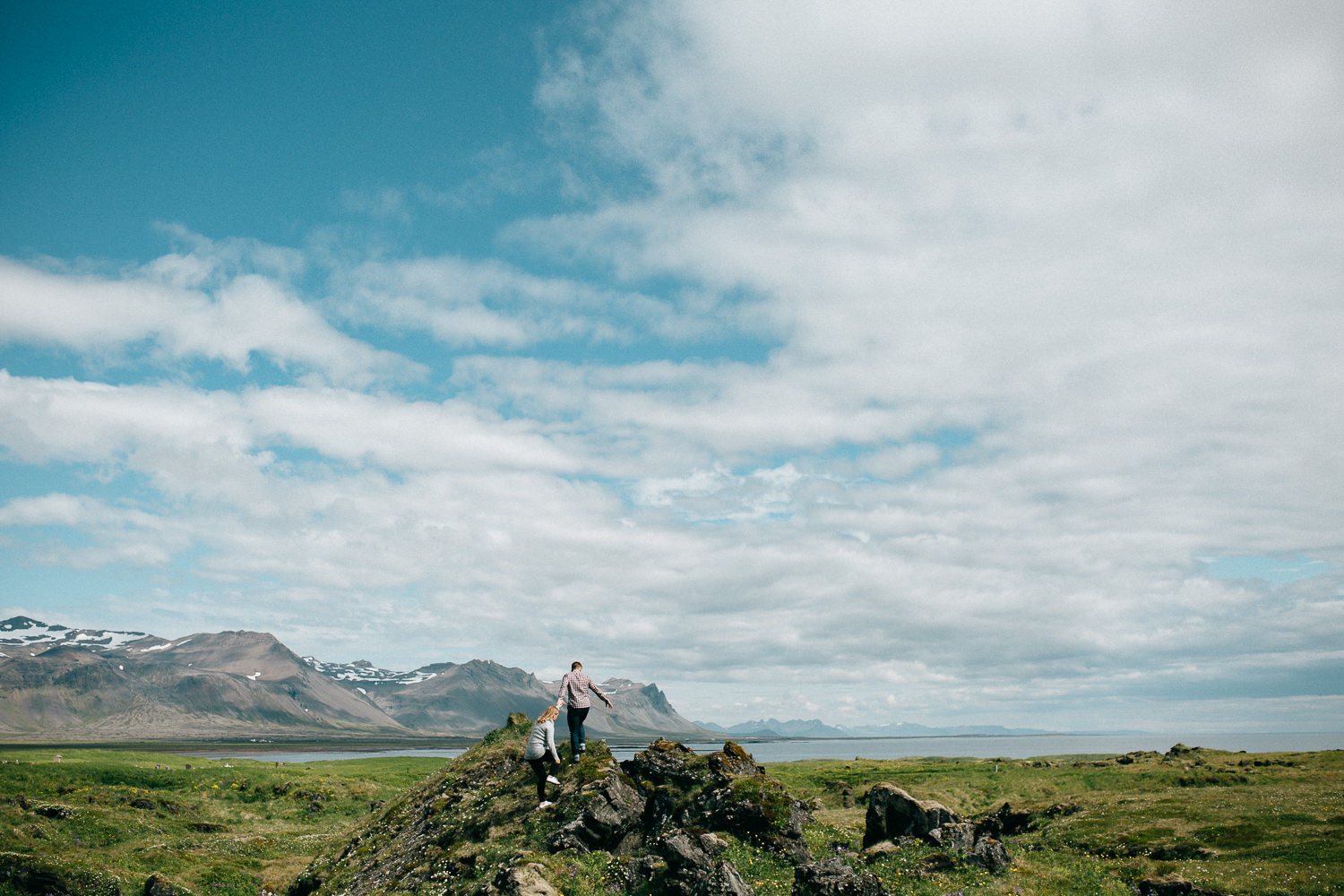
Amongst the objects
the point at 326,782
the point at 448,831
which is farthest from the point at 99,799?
the point at 448,831

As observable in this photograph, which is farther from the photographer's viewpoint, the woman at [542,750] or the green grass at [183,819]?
the green grass at [183,819]

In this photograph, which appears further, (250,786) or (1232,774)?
(250,786)

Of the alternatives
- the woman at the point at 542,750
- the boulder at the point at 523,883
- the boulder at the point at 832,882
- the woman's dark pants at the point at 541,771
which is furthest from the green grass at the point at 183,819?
the boulder at the point at 832,882

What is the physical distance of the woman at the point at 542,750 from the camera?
106 ft

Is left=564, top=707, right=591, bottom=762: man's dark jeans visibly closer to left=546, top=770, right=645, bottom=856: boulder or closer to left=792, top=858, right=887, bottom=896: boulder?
left=546, top=770, right=645, bottom=856: boulder

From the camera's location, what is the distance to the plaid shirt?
108 feet

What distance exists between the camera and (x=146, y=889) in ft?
125

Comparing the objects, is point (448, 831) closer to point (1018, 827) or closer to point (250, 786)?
point (1018, 827)

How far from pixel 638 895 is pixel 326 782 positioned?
75823 millimetres

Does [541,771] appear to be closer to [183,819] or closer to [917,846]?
[917,846]

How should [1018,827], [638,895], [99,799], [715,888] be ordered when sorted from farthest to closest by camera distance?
[99,799] → [1018,827] → [638,895] → [715,888]

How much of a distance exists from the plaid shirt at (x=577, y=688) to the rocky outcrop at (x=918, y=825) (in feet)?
46.3

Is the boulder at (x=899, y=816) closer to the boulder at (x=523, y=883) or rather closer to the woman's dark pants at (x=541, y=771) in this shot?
the woman's dark pants at (x=541, y=771)

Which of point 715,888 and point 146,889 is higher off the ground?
point 715,888
